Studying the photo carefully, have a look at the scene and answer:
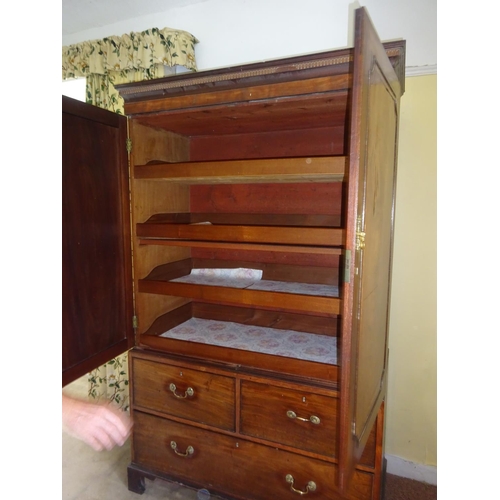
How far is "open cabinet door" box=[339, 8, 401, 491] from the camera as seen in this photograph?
32.7 inches

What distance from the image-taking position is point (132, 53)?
2.01 metres

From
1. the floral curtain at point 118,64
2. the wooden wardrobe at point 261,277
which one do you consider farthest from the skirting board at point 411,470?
the floral curtain at point 118,64

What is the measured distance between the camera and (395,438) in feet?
5.94

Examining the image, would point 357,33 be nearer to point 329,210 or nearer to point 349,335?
point 349,335

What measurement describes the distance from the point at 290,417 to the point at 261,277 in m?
0.70

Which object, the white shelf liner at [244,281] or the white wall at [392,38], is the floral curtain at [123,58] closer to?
the white wall at [392,38]

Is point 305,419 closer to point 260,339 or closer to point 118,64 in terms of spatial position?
point 260,339

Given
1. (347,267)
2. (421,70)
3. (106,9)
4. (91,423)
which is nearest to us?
(347,267)

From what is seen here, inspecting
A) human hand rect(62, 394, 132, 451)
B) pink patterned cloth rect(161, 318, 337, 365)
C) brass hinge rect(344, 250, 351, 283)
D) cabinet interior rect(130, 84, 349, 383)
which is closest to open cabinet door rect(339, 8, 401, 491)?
brass hinge rect(344, 250, 351, 283)

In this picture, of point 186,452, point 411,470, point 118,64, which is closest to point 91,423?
point 186,452

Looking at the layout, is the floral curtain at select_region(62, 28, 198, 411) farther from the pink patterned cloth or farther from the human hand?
the human hand

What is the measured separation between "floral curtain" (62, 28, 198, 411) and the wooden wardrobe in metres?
0.46

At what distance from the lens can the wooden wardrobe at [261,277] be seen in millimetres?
1133
